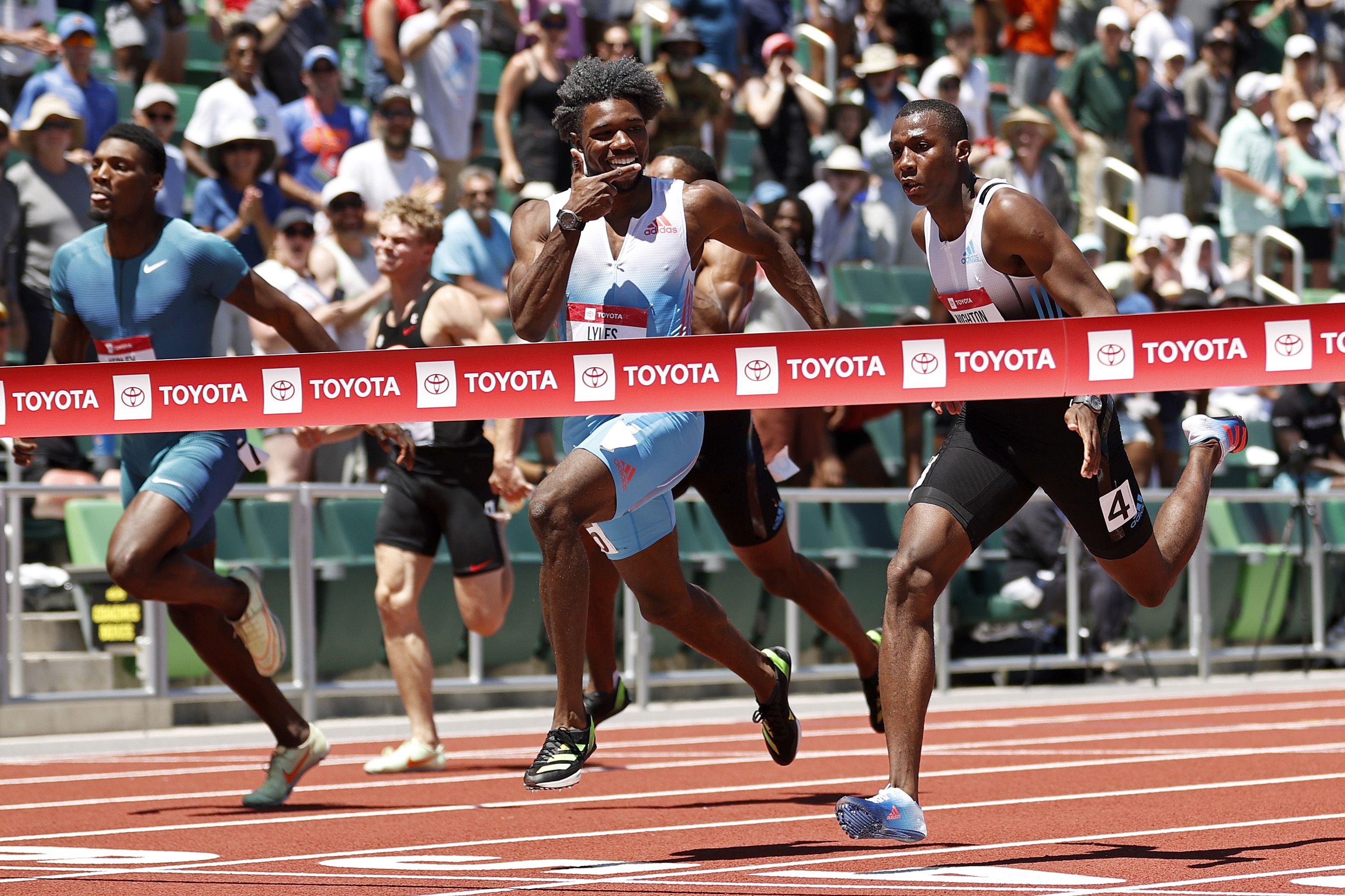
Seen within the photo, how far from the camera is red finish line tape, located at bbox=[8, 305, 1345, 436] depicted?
643 centimetres

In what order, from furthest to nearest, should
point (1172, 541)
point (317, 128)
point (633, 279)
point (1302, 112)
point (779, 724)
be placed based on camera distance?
point (1302, 112), point (317, 128), point (779, 724), point (1172, 541), point (633, 279)

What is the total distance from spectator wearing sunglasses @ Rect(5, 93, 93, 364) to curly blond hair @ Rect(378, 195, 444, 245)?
365 cm

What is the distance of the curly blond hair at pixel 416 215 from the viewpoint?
10.3 m

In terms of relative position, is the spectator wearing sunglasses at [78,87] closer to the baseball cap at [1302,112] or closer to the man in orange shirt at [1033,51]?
the man in orange shirt at [1033,51]

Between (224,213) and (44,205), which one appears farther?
(224,213)

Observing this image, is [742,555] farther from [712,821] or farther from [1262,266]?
[1262,266]

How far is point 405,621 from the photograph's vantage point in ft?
33.9

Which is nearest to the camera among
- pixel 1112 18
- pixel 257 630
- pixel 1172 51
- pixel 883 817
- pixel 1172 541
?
pixel 883 817

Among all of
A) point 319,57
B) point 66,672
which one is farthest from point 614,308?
point 319,57

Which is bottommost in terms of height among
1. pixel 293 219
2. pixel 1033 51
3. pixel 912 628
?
pixel 912 628

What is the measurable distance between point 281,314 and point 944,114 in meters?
2.81

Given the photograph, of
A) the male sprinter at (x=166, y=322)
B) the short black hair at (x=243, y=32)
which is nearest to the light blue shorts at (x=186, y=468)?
the male sprinter at (x=166, y=322)

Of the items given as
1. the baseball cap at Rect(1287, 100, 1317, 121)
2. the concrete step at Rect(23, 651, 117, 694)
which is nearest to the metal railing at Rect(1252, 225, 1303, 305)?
the baseball cap at Rect(1287, 100, 1317, 121)

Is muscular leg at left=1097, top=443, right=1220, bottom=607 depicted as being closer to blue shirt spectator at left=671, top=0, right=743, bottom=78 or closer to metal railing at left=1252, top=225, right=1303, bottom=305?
blue shirt spectator at left=671, top=0, right=743, bottom=78
